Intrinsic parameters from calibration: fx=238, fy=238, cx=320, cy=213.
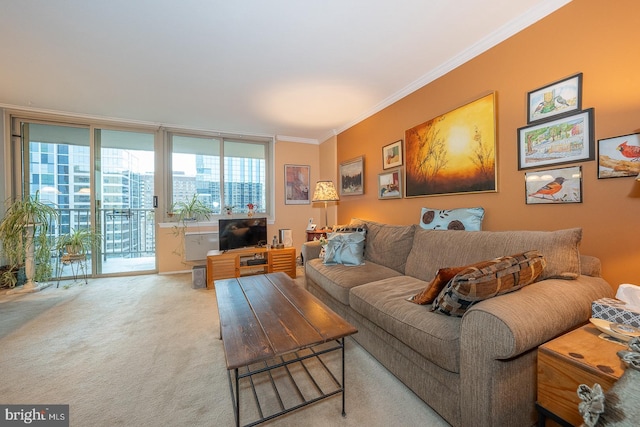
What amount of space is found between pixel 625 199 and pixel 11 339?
175 inches

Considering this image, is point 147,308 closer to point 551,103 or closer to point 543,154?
point 543,154

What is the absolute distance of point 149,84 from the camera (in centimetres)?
265

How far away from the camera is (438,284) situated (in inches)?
52.2

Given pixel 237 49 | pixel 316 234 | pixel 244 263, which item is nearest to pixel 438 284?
pixel 237 49

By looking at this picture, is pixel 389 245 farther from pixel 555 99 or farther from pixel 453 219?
pixel 555 99

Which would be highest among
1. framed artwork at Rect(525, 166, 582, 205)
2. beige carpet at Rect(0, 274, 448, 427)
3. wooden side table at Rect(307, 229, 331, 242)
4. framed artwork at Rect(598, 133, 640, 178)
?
framed artwork at Rect(598, 133, 640, 178)

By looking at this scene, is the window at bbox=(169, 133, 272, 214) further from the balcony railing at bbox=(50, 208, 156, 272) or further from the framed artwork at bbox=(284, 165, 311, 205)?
the balcony railing at bbox=(50, 208, 156, 272)

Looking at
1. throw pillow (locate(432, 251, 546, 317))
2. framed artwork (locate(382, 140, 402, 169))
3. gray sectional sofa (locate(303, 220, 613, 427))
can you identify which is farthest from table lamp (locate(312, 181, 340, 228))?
throw pillow (locate(432, 251, 546, 317))

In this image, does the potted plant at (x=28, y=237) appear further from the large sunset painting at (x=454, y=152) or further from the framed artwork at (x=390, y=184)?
the large sunset painting at (x=454, y=152)

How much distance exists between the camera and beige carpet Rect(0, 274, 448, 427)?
125 cm

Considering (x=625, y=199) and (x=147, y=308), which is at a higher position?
(x=625, y=199)

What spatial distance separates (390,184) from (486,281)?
210 centimetres

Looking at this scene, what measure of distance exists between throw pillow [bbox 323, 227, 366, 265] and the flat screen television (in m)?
1.64

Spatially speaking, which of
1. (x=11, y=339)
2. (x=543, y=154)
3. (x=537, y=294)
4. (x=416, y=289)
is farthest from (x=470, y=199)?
(x=11, y=339)
